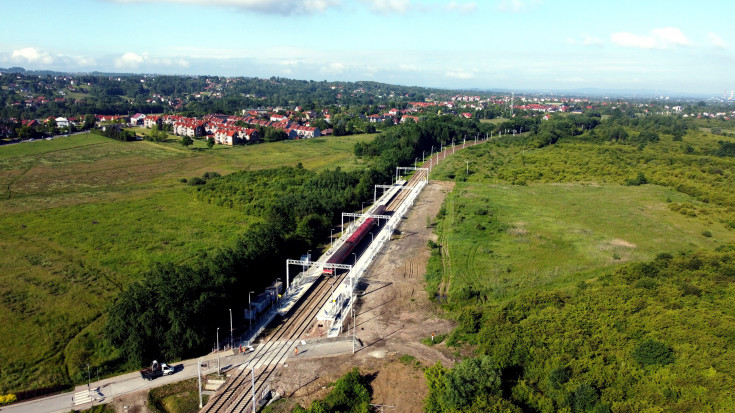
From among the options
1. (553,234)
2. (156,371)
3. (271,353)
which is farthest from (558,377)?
(553,234)

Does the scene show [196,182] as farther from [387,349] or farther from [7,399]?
[387,349]

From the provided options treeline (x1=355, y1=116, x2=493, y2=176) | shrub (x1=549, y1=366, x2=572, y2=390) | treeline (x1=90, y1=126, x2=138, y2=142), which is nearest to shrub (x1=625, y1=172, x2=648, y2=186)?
treeline (x1=355, y1=116, x2=493, y2=176)

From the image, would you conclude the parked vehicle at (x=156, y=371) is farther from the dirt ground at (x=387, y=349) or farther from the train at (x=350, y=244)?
the train at (x=350, y=244)

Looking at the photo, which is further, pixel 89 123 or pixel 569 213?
pixel 89 123

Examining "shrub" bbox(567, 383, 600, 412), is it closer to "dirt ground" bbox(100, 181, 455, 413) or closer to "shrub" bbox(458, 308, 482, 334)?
"dirt ground" bbox(100, 181, 455, 413)

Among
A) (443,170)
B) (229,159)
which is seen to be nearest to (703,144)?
(443,170)

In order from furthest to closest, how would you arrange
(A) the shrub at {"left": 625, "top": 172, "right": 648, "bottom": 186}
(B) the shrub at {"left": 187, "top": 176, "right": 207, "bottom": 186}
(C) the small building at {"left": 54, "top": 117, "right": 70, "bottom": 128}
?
1. (C) the small building at {"left": 54, "top": 117, "right": 70, "bottom": 128}
2. (A) the shrub at {"left": 625, "top": 172, "right": 648, "bottom": 186}
3. (B) the shrub at {"left": 187, "top": 176, "right": 207, "bottom": 186}
